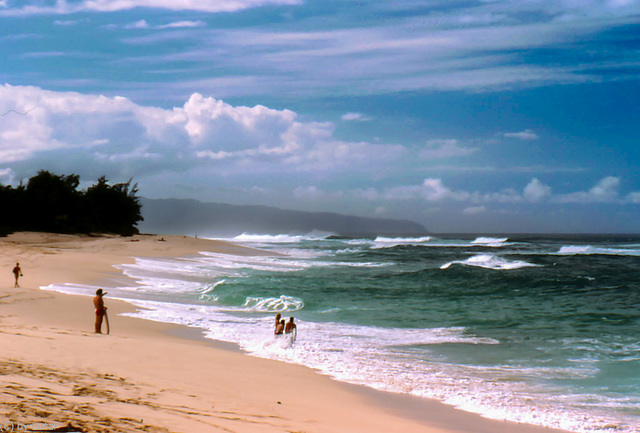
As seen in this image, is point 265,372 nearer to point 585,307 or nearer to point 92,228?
point 585,307

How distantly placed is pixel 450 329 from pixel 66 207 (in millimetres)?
51069

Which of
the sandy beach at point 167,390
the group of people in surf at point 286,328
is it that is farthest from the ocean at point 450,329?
the sandy beach at point 167,390

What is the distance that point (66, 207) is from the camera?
2185 inches

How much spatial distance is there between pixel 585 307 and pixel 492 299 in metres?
3.55

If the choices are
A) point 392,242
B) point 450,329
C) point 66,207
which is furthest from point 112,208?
point 450,329

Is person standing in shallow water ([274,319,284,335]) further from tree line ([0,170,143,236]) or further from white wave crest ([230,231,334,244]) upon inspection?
white wave crest ([230,231,334,244])

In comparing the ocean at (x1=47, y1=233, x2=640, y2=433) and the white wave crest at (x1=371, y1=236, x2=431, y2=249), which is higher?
the white wave crest at (x1=371, y1=236, x2=431, y2=249)

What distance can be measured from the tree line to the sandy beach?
38.9 metres

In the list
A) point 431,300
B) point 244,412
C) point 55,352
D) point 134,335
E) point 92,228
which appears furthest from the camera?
point 92,228

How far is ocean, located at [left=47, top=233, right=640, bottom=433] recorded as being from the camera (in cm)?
867

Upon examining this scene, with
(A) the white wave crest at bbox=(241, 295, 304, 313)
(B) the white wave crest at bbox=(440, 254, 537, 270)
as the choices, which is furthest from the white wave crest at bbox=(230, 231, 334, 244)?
(A) the white wave crest at bbox=(241, 295, 304, 313)

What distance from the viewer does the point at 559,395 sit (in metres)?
8.66

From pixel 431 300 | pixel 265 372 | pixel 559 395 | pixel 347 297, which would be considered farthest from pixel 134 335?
pixel 431 300

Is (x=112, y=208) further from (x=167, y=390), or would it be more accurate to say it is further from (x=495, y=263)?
(x=167, y=390)
